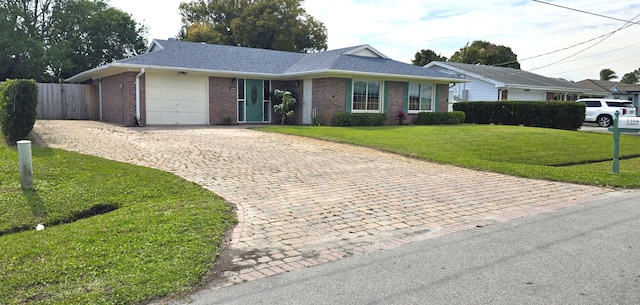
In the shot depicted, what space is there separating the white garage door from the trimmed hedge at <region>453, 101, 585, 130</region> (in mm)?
15370

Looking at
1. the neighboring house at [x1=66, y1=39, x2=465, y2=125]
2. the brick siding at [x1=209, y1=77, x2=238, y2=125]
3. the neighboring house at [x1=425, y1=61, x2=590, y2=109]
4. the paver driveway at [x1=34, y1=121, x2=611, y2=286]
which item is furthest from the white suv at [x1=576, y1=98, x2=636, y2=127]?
the paver driveway at [x1=34, y1=121, x2=611, y2=286]

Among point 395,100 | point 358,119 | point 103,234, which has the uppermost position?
point 395,100

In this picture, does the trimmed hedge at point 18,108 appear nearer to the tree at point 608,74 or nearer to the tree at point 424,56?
the tree at point 424,56

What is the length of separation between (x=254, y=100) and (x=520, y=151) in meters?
12.9

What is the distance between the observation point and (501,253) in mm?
5020

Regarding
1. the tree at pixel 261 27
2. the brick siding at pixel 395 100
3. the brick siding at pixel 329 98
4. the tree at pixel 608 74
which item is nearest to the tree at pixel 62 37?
the tree at pixel 261 27

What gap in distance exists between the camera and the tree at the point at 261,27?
4275 cm

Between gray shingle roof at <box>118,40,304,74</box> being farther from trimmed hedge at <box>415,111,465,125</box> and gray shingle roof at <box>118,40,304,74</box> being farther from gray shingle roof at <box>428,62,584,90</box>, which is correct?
gray shingle roof at <box>428,62,584,90</box>

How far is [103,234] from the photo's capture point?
5.25m

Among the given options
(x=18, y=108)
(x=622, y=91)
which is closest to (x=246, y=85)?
(x=18, y=108)

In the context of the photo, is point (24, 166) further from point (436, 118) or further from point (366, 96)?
point (436, 118)

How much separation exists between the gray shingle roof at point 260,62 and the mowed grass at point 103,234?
1233 centimetres

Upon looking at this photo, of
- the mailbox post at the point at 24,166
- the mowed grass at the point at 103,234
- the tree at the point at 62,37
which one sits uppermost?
the tree at the point at 62,37

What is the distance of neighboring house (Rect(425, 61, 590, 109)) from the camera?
3312 cm
